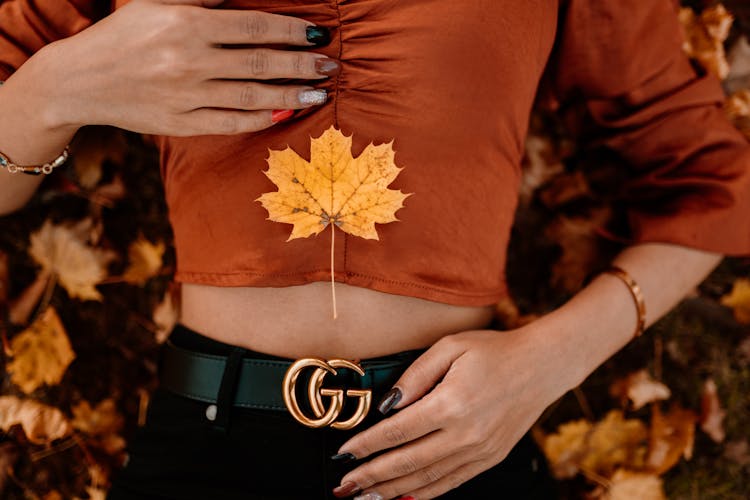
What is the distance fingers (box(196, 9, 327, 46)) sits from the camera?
769mm

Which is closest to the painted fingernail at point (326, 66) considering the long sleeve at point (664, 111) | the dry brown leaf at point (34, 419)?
the long sleeve at point (664, 111)

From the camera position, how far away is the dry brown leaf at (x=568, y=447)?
4.52 ft

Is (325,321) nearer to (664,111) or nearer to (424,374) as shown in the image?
(424,374)

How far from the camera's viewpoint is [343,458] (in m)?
0.86

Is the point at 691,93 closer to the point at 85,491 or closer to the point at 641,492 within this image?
the point at 641,492

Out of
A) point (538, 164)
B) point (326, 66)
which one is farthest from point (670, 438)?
point (326, 66)

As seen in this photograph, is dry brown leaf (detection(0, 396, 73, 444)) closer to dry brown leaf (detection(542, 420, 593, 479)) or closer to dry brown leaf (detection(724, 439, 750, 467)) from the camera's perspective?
dry brown leaf (detection(542, 420, 593, 479))

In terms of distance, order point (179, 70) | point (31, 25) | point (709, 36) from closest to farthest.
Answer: point (179, 70)
point (31, 25)
point (709, 36)

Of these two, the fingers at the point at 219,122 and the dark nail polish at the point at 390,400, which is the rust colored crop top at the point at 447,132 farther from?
the dark nail polish at the point at 390,400

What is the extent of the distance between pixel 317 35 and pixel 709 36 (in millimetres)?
942

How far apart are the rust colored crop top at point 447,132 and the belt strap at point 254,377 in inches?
4.7

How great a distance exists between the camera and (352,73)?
81 cm

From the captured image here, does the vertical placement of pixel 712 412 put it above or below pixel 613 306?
below

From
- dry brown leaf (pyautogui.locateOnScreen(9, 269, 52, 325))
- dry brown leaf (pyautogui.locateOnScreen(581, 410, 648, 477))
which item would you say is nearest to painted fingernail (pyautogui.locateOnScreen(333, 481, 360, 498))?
dry brown leaf (pyautogui.locateOnScreen(581, 410, 648, 477))
